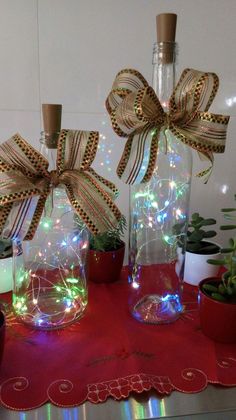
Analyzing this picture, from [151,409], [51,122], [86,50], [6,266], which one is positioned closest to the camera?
[151,409]

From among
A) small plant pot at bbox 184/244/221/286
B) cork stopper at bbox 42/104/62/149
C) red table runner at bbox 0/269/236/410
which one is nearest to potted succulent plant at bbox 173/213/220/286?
small plant pot at bbox 184/244/221/286

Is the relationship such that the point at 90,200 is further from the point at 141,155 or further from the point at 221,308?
the point at 221,308

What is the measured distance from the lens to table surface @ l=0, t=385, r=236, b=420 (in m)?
0.40

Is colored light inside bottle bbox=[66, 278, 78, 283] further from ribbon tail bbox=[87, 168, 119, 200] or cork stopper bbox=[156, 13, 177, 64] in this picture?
cork stopper bbox=[156, 13, 177, 64]

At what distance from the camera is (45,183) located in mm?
492

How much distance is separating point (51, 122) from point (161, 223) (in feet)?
0.85

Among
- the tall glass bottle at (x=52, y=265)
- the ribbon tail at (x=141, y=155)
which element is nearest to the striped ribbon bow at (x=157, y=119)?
the ribbon tail at (x=141, y=155)

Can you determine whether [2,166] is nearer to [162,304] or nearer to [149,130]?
[149,130]

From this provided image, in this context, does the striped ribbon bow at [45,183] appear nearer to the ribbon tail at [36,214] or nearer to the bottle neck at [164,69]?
the ribbon tail at [36,214]

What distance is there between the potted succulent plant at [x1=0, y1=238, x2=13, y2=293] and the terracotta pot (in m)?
0.14

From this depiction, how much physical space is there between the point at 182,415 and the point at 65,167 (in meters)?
0.33

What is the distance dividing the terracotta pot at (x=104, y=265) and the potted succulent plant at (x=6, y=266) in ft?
0.46

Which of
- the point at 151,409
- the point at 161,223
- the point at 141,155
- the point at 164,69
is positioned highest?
the point at 164,69

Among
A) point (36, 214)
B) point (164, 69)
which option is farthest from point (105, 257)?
point (164, 69)
